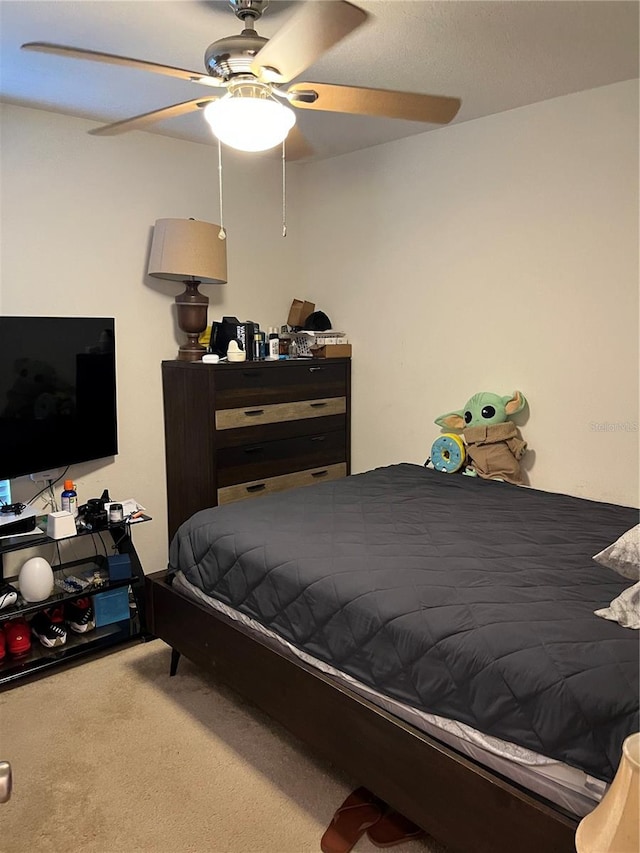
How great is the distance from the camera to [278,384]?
138 inches

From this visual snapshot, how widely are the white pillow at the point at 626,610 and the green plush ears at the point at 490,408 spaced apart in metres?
1.52

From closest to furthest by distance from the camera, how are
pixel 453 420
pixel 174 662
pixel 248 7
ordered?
pixel 248 7, pixel 174 662, pixel 453 420

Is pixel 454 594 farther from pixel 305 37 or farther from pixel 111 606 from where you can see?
pixel 111 606

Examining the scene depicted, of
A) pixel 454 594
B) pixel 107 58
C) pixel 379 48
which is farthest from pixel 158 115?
pixel 454 594

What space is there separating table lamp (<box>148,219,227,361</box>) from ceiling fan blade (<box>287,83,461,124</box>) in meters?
1.28

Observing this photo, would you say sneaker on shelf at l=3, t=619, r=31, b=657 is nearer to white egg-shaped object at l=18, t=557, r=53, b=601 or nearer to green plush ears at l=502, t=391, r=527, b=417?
white egg-shaped object at l=18, t=557, r=53, b=601

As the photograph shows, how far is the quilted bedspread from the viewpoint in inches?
55.8

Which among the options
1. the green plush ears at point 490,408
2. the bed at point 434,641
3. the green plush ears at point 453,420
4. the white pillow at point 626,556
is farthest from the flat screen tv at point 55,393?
the white pillow at point 626,556

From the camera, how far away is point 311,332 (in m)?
3.82

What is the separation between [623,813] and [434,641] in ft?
2.58

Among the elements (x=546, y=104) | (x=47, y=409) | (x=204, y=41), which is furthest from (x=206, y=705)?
(x=546, y=104)

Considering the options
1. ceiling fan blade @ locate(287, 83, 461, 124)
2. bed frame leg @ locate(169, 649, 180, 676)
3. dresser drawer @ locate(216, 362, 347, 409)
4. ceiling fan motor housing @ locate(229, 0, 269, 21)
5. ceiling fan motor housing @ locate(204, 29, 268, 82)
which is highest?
ceiling fan motor housing @ locate(229, 0, 269, 21)

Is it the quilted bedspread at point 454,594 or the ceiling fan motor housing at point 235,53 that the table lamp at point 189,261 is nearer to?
the quilted bedspread at point 454,594

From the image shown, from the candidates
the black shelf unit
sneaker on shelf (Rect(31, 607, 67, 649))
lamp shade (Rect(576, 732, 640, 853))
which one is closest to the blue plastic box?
the black shelf unit
